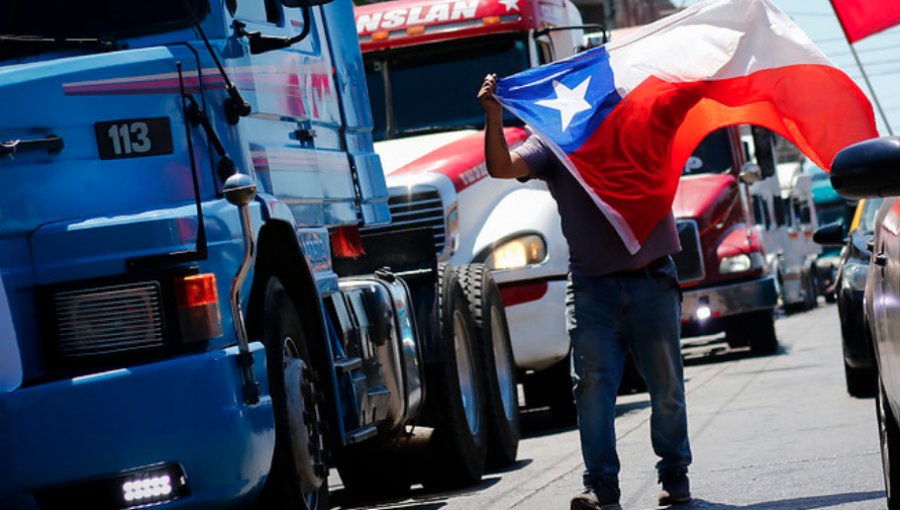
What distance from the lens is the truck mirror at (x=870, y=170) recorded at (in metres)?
4.96

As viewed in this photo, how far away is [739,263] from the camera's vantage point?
19.6 m

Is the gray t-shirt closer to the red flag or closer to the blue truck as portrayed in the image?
the blue truck

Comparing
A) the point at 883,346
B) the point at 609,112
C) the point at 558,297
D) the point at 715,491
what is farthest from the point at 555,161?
the point at 558,297

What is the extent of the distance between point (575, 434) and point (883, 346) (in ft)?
21.2

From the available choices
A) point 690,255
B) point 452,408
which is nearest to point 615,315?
point 452,408

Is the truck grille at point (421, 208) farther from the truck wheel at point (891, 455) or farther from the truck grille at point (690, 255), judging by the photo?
the truck grille at point (690, 255)

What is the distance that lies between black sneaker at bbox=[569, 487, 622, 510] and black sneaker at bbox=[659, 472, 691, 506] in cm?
36

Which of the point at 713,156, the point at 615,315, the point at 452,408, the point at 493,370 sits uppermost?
the point at 713,156

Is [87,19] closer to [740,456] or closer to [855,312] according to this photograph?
[740,456]

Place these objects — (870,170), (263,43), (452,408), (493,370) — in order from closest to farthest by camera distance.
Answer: (870,170)
(263,43)
(452,408)
(493,370)

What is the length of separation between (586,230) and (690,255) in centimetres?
1095

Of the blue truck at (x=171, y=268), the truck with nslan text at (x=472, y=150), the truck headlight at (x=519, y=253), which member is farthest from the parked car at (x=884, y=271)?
the truck headlight at (x=519, y=253)

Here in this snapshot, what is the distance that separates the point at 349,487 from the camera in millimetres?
10484

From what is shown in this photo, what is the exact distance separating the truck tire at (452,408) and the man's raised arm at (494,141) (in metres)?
2.16
